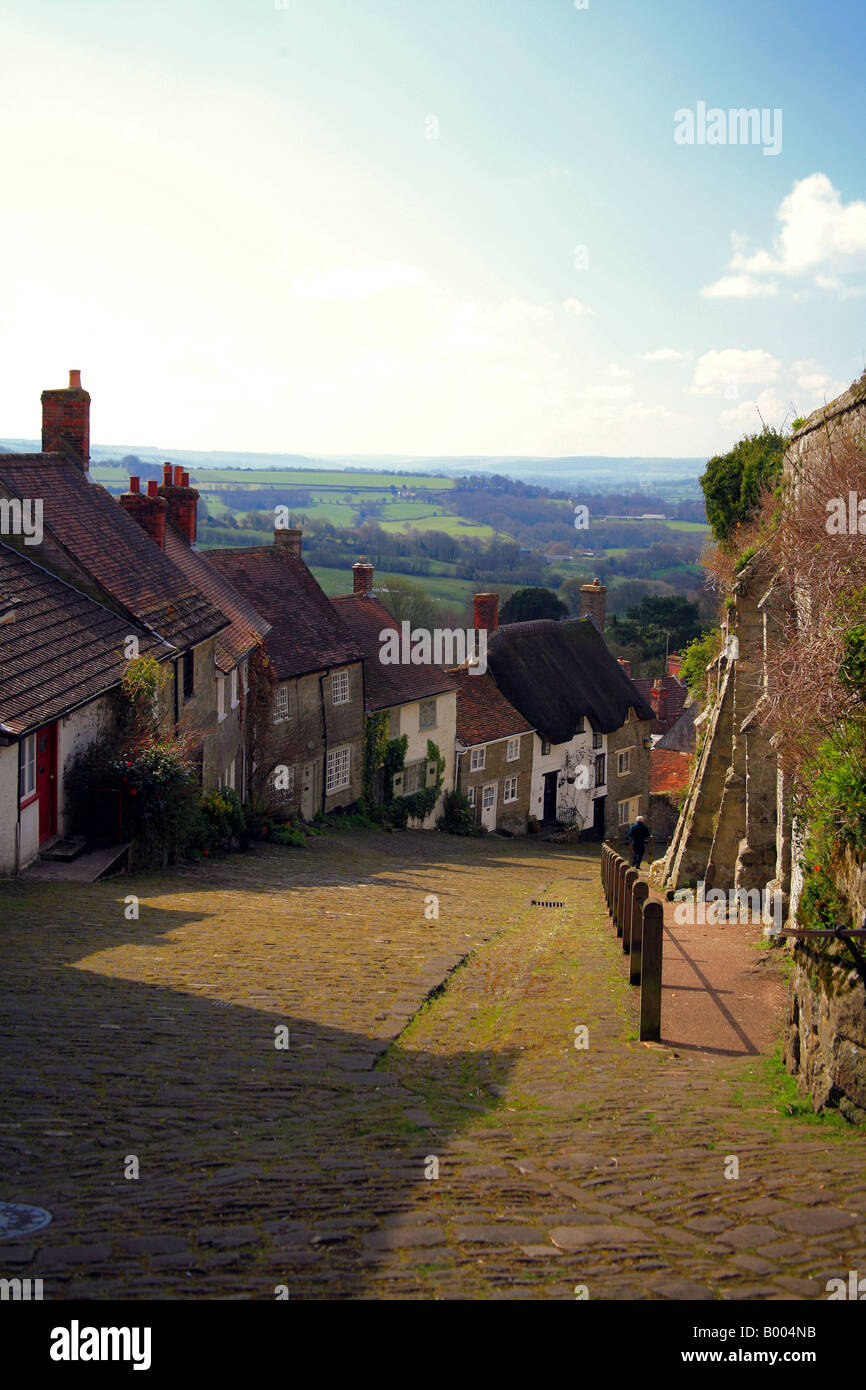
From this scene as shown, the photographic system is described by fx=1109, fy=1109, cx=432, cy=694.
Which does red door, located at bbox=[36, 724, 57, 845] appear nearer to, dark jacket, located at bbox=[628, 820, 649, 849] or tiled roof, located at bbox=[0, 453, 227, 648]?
tiled roof, located at bbox=[0, 453, 227, 648]

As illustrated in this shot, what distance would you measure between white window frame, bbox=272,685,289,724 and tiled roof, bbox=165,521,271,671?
1.49 metres

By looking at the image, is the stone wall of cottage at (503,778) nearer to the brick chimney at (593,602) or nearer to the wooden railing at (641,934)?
the brick chimney at (593,602)

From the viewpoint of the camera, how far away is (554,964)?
41.4 ft

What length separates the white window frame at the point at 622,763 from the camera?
43.0m

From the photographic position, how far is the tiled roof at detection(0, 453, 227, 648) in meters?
20.2

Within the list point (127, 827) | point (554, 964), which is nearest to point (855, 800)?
point (554, 964)

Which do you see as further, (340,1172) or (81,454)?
(81,454)

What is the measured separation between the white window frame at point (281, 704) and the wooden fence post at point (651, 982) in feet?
64.9

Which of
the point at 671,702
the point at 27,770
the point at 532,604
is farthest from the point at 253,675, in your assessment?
the point at 532,604

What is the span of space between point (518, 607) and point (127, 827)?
51125 mm

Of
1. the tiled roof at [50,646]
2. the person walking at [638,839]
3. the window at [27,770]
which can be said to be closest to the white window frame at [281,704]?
the tiled roof at [50,646]

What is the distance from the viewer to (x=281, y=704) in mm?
28719

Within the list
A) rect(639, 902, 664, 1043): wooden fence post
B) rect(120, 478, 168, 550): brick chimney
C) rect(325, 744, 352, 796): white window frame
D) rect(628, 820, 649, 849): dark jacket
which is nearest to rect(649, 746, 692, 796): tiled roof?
rect(325, 744, 352, 796): white window frame
